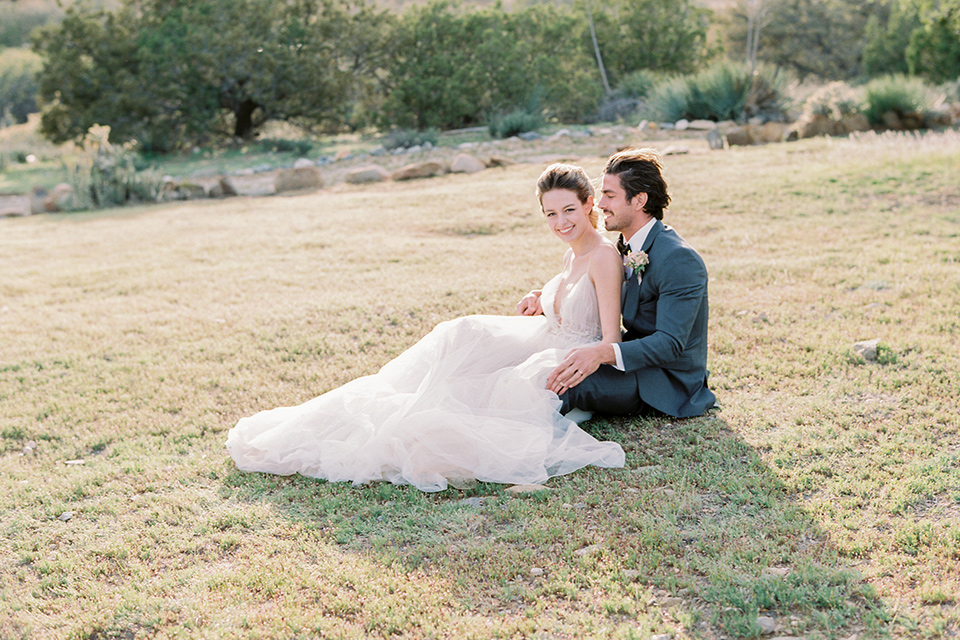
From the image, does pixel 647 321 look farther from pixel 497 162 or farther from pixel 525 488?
pixel 497 162

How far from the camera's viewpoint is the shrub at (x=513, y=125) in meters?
18.4

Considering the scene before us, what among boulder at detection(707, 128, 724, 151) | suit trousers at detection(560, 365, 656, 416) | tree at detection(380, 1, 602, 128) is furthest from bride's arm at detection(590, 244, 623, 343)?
tree at detection(380, 1, 602, 128)

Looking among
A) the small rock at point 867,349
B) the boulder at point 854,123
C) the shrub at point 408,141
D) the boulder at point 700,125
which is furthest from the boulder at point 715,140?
the small rock at point 867,349

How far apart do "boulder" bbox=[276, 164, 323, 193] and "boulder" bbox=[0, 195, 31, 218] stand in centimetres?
467

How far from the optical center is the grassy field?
9.85ft

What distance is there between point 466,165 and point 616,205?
407 inches

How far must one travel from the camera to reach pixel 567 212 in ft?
14.5

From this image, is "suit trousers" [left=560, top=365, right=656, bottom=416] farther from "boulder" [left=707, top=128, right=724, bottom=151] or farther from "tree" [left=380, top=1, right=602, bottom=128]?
"tree" [left=380, top=1, right=602, bottom=128]

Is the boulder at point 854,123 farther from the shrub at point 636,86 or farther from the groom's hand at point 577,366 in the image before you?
the groom's hand at point 577,366

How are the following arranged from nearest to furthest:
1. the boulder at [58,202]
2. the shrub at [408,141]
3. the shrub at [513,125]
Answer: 1. the boulder at [58,202]
2. the shrub at [408,141]
3. the shrub at [513,125]

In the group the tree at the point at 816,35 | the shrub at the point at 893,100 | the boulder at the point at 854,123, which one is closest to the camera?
the boulder at the point at 854,123

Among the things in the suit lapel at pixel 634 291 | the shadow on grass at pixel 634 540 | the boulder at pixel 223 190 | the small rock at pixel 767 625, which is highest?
the boulder at pixel 223 190

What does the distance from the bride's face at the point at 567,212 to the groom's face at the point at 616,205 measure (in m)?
0.10

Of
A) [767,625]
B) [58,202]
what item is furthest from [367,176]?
[767,625]
